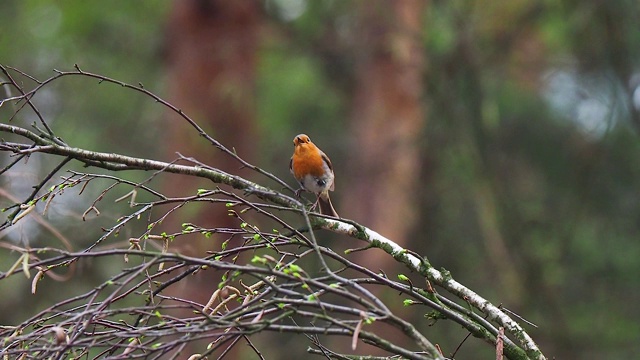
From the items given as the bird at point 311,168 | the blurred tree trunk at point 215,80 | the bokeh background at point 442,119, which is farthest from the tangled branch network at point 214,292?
the blurred tree trunk at point 215,80

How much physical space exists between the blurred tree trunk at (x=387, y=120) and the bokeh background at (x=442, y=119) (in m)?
0.02

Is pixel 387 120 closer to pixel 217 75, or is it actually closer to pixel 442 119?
pixel 442 119

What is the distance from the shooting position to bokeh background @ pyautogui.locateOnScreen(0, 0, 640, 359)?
26.8 ft

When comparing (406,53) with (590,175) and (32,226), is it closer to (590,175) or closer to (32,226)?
(590,175)

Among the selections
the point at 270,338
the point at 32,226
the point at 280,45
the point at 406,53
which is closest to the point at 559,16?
the point at 406,53

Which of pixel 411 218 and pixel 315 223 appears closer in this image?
pixel 315 223

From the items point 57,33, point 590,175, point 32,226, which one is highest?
point 57,33

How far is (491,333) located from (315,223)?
29.4 inches

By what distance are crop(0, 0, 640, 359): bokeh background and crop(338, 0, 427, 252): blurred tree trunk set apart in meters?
0.02

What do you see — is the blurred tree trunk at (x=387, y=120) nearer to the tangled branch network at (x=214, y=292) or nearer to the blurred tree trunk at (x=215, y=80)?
the blurred tree trunk at (x=215, y=80)

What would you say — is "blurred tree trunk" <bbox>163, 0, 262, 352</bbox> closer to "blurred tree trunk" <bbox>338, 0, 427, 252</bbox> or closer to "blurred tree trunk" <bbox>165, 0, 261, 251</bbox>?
"blurred tree trunk" <bbox>165, 0, 261, 251</bbox>

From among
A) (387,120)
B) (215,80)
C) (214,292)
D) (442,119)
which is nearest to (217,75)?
(215,80)

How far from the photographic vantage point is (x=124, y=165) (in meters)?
2.87

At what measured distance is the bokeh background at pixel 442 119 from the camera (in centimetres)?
816
